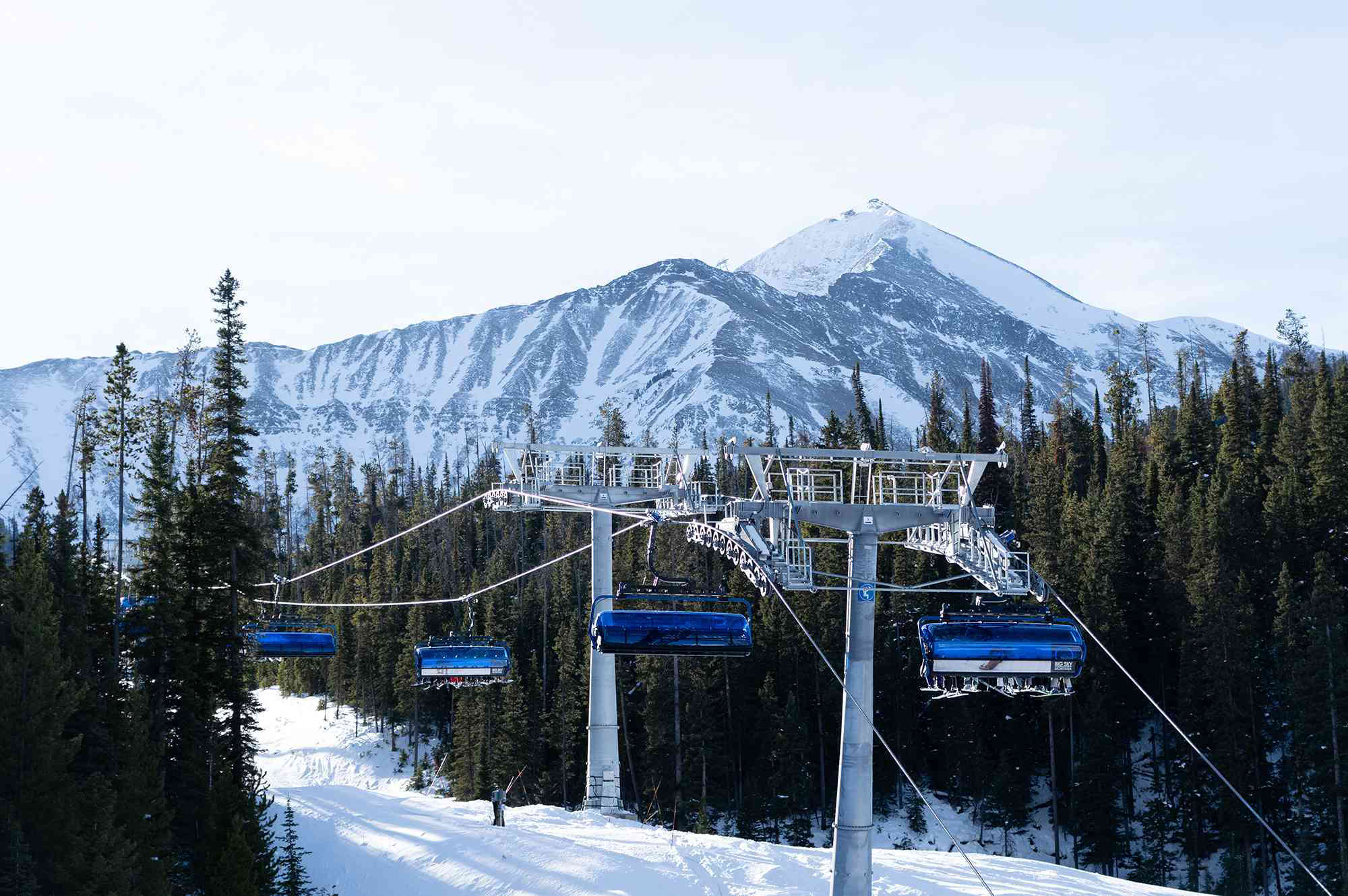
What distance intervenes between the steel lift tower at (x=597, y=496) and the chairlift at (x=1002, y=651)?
29.3 ft

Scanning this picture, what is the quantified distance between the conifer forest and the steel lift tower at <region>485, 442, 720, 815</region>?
260 cm

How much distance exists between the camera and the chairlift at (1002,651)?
2048 cm

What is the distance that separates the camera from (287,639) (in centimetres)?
3553

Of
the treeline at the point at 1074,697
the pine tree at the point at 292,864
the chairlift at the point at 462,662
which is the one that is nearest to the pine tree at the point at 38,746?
the pine tree at the point at 292,864

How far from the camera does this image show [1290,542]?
55.5 metres

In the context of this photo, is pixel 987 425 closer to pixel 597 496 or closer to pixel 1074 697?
pixel 1074 697

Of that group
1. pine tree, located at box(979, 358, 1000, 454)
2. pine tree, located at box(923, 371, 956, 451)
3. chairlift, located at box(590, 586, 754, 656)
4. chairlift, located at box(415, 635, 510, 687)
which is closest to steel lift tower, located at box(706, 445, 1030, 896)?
chairlift, located at box(590, 586, 754, 656)

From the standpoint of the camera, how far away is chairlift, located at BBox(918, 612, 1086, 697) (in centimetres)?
2048

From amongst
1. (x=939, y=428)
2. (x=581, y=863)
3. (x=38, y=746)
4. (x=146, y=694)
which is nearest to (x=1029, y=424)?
(x=939, y=428)

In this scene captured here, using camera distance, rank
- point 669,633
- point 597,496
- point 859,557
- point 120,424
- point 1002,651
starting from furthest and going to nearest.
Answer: point 120,424 → point 597,496 → point 669,633 → point 1002,651 → point 859,557

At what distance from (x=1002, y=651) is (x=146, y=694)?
21099 millimetres

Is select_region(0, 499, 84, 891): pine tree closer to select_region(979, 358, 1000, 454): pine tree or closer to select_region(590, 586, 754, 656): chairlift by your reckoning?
select_region(590, 586, 754, 656): chairlift

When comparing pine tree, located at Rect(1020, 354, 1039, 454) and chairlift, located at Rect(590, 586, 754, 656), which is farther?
pine tree, located at Rect(1020, 354, 1039, 454)

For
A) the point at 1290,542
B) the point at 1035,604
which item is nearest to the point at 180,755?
the point at 1035,604
